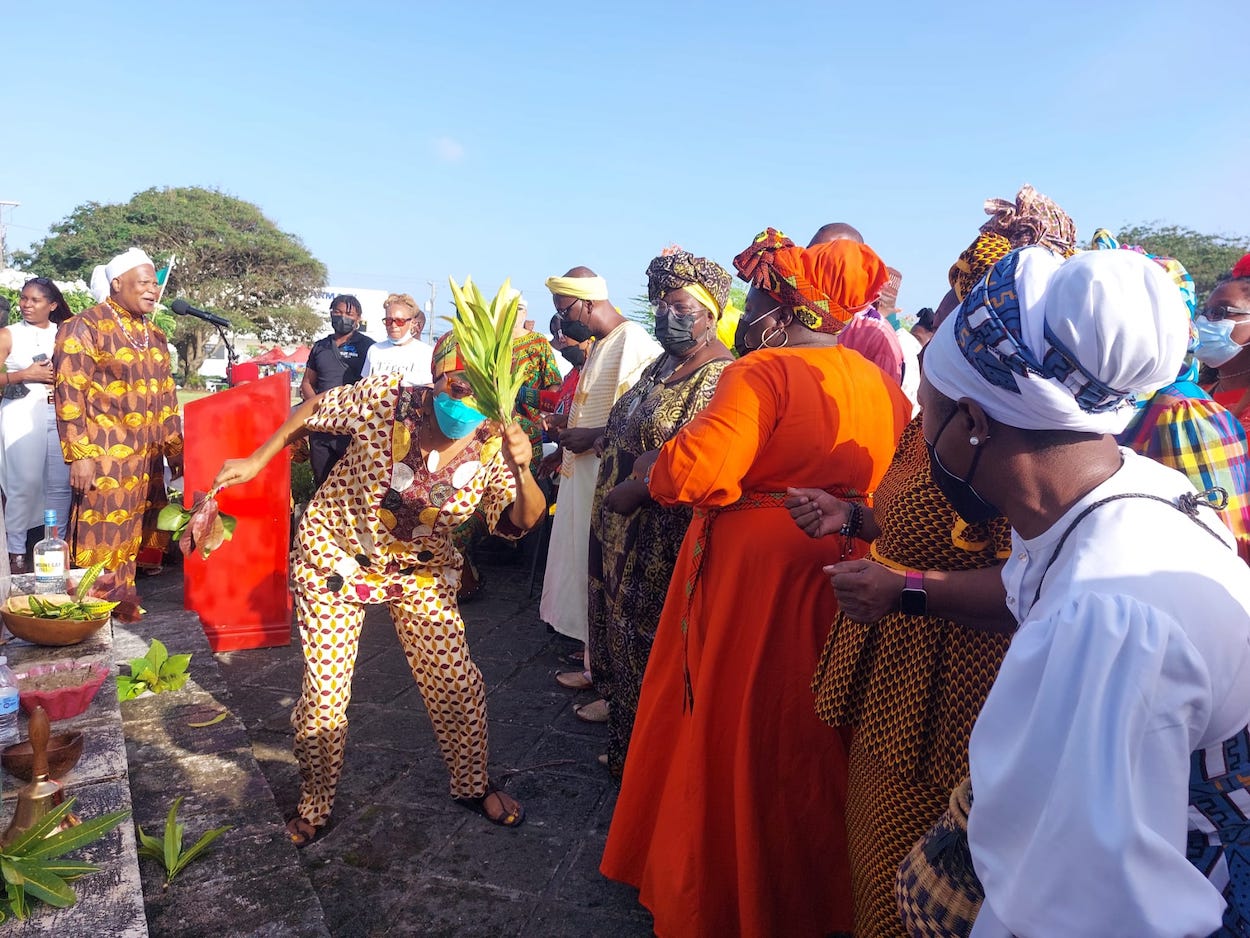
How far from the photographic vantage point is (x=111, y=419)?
5.62 metres

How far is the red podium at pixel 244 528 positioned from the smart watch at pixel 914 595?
173 inches

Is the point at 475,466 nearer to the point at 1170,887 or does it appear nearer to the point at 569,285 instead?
the point at 569,285

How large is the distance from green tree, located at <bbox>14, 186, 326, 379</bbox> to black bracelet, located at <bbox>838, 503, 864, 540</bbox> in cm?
3776

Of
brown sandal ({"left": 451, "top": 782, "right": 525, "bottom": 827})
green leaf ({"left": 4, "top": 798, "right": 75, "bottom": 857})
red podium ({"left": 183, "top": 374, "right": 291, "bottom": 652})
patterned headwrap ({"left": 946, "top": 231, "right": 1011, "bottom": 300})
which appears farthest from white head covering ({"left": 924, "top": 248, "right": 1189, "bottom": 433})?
red podium ({"left": 183, "top": 374, "right": 291, "bottom": 652})

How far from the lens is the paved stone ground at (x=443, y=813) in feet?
9.80

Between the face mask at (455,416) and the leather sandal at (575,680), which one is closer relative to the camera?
the face mask at (455,416)

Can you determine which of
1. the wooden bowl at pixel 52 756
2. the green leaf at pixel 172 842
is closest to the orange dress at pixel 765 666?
the green leaf at pixel 172 842

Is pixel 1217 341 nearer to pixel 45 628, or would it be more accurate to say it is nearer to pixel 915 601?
pixel 915 601

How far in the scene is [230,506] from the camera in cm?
547

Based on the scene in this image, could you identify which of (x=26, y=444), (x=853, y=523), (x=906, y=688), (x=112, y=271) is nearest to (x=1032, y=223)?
(x=853, y=523)

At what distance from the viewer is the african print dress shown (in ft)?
11.6

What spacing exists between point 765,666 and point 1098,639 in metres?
1.60

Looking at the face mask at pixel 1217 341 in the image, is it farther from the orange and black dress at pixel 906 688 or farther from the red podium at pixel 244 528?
the red podium at pixel 244 528

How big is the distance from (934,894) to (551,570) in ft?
14.0
